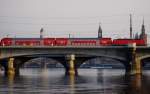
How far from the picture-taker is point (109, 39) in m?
120

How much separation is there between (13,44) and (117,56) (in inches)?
1138

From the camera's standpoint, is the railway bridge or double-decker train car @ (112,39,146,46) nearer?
the railway bridge

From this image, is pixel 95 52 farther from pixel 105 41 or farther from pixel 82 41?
pixel 82 41

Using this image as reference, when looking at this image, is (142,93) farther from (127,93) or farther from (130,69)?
(130,69)

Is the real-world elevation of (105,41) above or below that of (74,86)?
above

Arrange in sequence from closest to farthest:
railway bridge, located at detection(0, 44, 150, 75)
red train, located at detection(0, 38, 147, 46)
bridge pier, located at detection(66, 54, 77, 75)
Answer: railway bridge, located at detection(0, 44, 150, 75) < bridge pier, located at detection(66, 54, 77, 75) < red train, located at detection(0, 38, 147, 46)

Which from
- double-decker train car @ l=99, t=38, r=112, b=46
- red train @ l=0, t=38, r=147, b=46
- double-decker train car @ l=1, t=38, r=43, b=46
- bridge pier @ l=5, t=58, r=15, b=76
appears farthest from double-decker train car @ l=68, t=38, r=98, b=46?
bridge pier @ l=5, t=58, r=15, b=76

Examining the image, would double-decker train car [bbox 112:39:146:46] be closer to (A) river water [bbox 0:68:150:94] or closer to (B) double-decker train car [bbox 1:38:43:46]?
(B) double-decker train car [bbox 1:38:43:46]

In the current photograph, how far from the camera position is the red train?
118938 millimetres

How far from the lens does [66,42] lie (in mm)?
120375

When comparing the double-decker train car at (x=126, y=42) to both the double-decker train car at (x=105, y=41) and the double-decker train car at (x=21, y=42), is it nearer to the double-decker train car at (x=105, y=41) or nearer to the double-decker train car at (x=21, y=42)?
the double-decker train car at (x=105, y=41)

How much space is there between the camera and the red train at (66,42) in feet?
390

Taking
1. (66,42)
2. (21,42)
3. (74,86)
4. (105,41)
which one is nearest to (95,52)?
(105,41)

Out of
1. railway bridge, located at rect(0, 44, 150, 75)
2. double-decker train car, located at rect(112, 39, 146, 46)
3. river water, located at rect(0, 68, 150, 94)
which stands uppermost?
double-decker train car, located at rect(112, 39, 146, 46)
